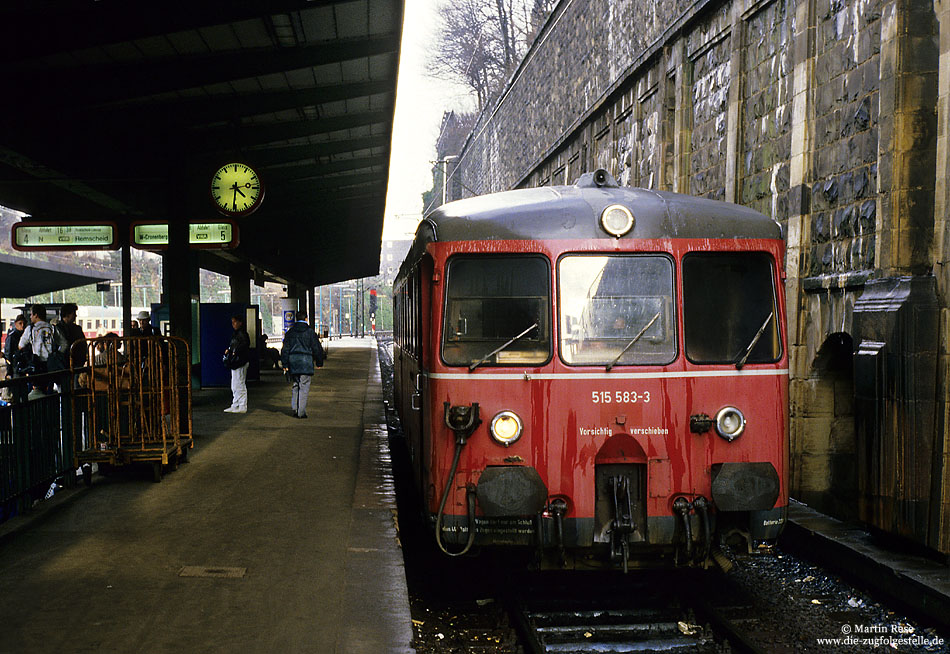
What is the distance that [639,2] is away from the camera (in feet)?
51.1

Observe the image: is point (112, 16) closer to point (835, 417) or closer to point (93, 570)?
point (93, 570)

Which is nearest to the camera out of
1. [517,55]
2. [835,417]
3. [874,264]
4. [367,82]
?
[874,264]

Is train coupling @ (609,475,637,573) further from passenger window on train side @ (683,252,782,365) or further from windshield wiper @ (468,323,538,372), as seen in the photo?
windshield wiper @ (468,323,538,372)

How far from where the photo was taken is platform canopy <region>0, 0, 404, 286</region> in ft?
26.6

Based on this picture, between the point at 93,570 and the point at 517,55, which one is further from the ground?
the point at 517,55

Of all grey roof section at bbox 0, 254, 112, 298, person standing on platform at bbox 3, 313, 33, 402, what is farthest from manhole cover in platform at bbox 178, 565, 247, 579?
grey roof section at bbox 0, 254, 112, 298

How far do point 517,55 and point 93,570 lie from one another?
40.9 m

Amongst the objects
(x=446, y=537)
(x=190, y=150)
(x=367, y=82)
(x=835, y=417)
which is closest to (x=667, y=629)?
(x=446, y=537)

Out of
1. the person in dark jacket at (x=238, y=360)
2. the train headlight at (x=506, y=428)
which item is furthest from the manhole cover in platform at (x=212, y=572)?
the person in dark jacket at (x=238, y=360)

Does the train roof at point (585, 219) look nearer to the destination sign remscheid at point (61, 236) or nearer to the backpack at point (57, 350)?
the backpack at point (57, 350)

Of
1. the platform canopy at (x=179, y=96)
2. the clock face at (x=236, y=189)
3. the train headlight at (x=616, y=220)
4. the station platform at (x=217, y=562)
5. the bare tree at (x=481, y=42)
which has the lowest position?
the station platform at (x=217, y=562)

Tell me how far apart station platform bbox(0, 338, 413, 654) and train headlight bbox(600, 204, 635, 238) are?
260cm

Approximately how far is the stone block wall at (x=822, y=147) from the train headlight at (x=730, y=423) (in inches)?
84.3

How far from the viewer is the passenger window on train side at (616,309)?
546 cm
